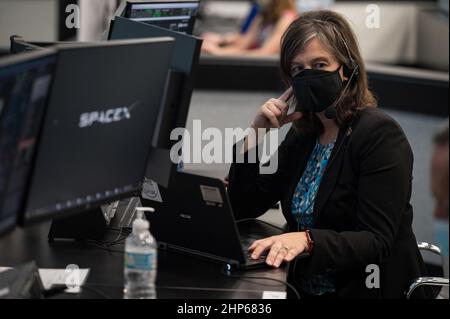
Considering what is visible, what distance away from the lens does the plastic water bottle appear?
180 centimetres

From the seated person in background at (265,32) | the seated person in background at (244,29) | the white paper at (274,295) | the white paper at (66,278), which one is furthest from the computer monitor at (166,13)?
the seated person in background at (244,29)

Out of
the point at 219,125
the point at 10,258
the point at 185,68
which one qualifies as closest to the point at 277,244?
the point at 185,68

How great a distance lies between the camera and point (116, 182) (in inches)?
76.9

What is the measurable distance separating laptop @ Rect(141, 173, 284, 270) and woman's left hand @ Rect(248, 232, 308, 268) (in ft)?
0.09

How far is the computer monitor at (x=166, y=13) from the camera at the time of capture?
254cm

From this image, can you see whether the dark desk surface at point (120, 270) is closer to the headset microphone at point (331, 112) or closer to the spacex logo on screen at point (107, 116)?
the spacex logo on screen at point (107, 116)

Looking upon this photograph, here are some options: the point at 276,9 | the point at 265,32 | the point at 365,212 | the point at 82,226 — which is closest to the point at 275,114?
the point at 365,212

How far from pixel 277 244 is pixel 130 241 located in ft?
1.47

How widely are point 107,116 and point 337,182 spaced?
0.75 m

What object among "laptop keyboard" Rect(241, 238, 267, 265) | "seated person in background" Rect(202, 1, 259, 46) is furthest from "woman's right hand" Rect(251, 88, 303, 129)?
"seated person in background" Rect(202, 1, 259, 46)

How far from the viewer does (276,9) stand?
6.42 m

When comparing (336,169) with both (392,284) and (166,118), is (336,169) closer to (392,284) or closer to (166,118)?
(392,284)

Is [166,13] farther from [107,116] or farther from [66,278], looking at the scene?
[66,278]

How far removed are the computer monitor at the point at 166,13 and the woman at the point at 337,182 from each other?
0.45 metres
